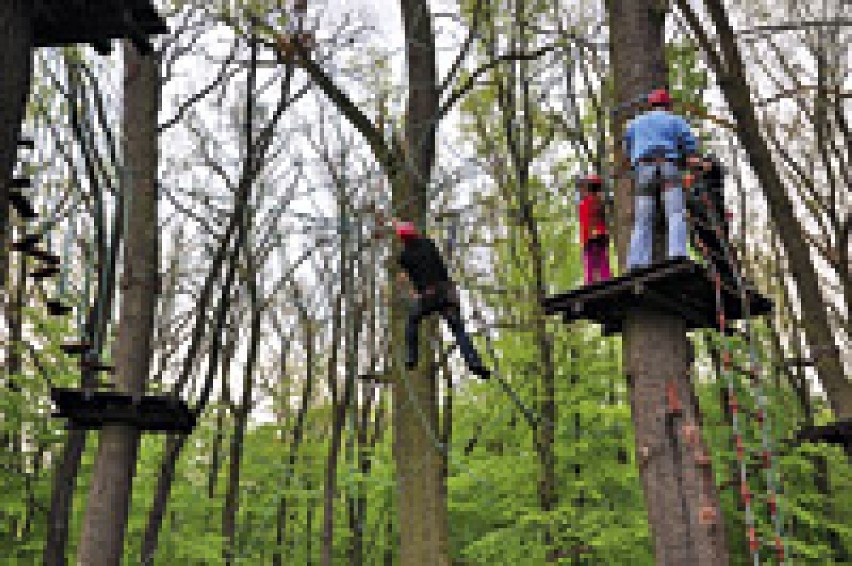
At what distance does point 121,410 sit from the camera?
26.8ft

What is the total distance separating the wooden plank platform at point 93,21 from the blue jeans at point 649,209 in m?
3.30

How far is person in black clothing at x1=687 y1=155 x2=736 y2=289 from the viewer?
17.8 ft

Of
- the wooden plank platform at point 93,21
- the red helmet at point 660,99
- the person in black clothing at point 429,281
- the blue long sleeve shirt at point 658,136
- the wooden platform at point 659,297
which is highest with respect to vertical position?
the wooden plank platform at point 93,21

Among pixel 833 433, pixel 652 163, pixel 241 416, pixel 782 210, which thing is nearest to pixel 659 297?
pixel 652 163

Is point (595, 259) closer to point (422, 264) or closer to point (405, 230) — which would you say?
point (422, 264)

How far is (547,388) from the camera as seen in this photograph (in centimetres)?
1573

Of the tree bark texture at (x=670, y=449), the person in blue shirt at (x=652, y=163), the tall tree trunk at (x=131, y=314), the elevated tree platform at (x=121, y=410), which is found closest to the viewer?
the tree bark texture at (x=670, y=449)

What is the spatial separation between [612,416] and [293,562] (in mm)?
16626

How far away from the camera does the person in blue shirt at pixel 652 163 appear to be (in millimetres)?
5508

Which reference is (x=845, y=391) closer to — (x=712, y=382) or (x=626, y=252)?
(x=626, y=252)

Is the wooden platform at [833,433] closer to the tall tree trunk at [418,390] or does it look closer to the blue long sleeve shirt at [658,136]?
the tall tree trunk at [418,390]

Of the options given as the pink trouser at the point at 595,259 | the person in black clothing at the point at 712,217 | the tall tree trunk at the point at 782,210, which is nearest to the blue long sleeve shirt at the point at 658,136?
the person in black clothing at the point at 712,217

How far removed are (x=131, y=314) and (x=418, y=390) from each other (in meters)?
3.29

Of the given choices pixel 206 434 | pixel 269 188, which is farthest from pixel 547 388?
pixel 206 434
